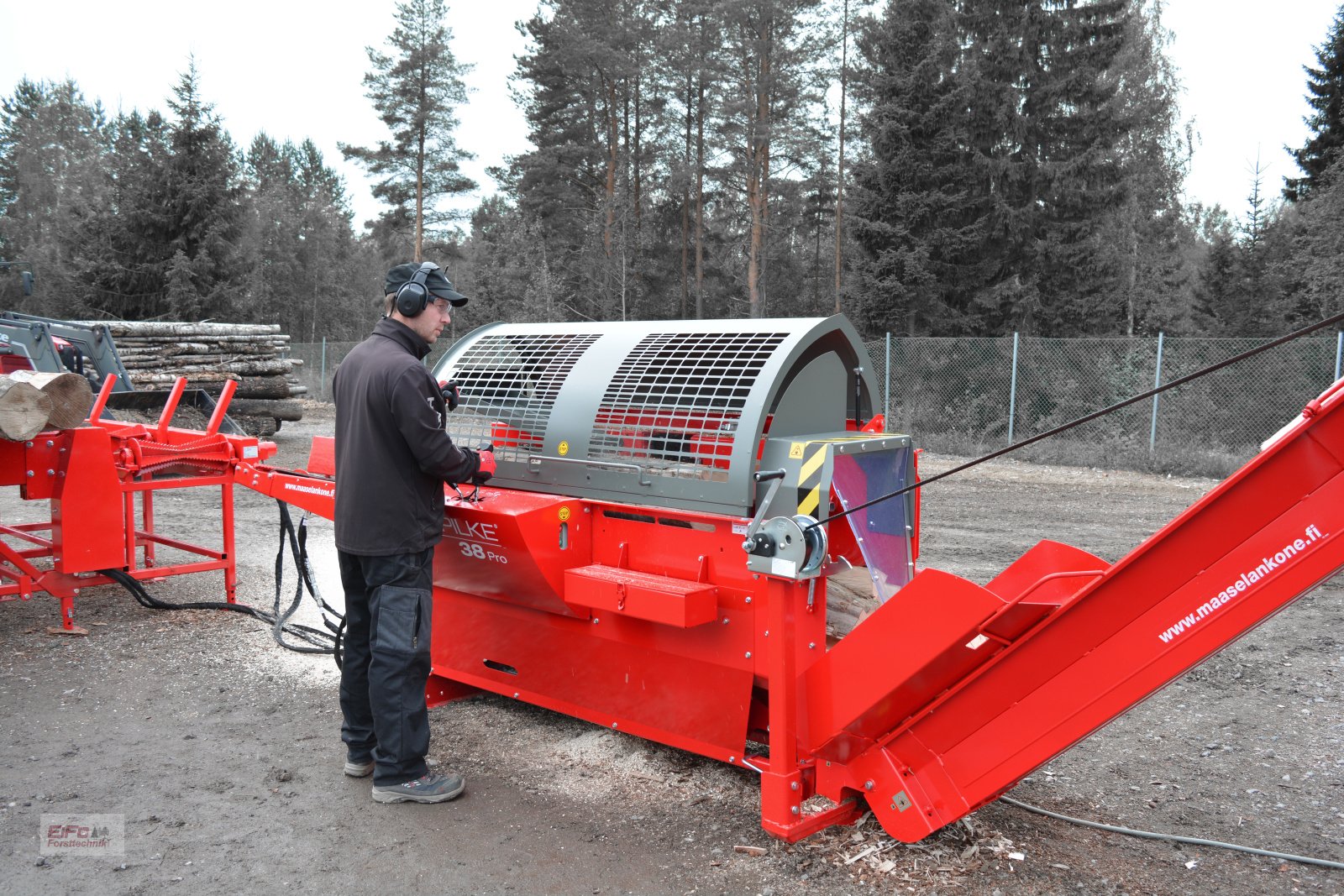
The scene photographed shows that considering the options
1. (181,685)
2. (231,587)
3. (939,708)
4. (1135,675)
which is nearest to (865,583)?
(939,708)

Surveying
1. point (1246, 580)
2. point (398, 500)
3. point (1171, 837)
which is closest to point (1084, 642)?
point (1246, 580)

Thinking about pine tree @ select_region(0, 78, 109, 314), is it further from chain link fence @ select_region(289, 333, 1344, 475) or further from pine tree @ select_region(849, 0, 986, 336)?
chain link fence @ select_region(289, 333, 1344, 475)

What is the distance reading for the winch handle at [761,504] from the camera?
3.23 meters

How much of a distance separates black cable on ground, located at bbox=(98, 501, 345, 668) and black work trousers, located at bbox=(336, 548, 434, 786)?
0.98 meters

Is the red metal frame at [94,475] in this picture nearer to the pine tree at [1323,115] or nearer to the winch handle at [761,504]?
the winch handle at [761,504]

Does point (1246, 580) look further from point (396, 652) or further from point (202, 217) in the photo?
point (202, 217)

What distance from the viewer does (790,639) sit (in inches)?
129

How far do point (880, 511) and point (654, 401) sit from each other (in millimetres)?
1032

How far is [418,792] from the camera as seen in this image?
12.5 ft

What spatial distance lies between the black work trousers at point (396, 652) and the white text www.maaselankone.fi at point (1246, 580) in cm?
257


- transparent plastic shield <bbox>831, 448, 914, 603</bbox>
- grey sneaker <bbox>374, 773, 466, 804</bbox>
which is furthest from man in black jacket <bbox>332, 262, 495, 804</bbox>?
transparent plastic shield <bbox>831, 448, 914, 603</bbox>

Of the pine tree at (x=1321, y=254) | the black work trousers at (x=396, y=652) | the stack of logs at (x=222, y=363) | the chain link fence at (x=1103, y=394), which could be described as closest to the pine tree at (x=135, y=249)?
the stack of logs at (x=222, y=363)

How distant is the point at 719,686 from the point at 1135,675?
1603 millimetres

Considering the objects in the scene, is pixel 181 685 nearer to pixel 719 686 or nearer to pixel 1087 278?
pixel 719 686
